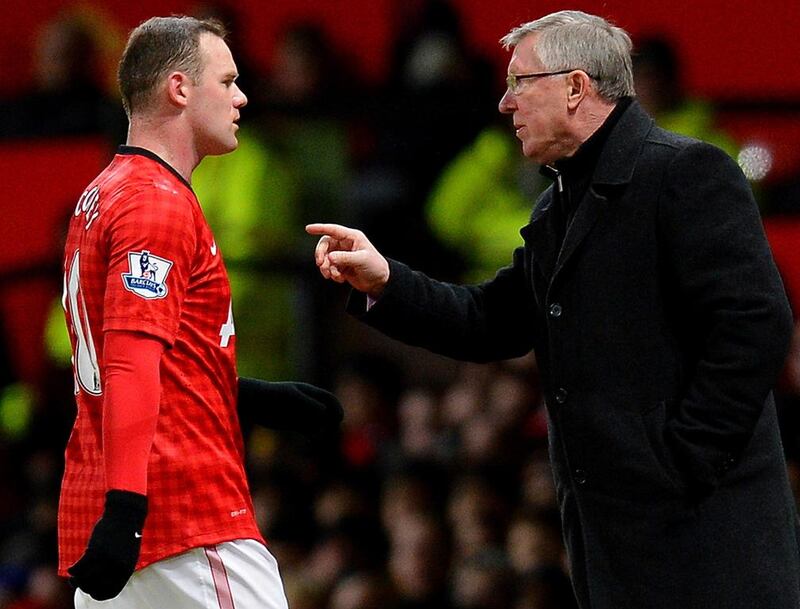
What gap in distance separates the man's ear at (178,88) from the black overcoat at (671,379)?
83 cm

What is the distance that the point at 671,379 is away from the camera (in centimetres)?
332

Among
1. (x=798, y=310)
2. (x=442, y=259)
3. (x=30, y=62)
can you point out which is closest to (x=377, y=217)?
(x=442, y=259)

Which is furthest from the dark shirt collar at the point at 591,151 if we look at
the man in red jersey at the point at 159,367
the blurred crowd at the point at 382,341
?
the blurred crowd at the point at 382,341

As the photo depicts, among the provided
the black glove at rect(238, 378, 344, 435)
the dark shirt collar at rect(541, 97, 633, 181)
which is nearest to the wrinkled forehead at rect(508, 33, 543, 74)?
the dark shirt collar at rect(541, 97, 633, 181)

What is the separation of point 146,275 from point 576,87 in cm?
100

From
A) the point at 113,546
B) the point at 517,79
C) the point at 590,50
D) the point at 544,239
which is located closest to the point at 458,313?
the point at 544,239

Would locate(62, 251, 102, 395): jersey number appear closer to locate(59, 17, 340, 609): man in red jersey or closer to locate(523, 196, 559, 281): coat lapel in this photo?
locate(59, 17, 340, 609): man in red jersey

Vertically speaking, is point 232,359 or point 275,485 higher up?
A: point 232,359

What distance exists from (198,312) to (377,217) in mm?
3141

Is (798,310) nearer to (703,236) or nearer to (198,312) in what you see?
(703,236)

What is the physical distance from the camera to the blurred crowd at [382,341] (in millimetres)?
5730

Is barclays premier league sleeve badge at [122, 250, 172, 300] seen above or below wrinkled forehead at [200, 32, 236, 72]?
below

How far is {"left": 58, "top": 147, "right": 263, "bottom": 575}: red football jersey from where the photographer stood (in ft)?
10.2

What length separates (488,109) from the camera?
616 centimetres
